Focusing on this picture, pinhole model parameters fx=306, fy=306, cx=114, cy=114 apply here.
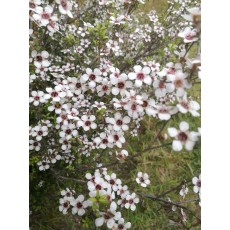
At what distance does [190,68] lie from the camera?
916mm

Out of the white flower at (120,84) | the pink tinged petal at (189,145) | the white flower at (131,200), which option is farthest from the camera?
the white flower at (131,200)

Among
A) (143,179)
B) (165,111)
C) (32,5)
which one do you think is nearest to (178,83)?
(165,111)

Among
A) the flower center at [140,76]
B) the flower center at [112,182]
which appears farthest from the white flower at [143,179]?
the flower center at [140,76]

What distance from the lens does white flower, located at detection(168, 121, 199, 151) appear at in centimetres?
86

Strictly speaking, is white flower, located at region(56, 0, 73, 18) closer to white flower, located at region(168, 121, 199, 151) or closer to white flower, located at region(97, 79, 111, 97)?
white flower, located at region(97, 79, 111, 97)

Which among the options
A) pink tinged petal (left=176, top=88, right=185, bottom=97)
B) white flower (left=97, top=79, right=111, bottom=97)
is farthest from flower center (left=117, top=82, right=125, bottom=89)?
pink tinged petal (left=176, top=88, right=185, bottom=97)

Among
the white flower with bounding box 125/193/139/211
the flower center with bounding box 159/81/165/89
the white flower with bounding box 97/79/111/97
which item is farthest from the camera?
the white flower with bounding box 125/193/139/211

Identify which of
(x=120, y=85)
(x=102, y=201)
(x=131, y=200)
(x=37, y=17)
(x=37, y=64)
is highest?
(x=37, y=17)

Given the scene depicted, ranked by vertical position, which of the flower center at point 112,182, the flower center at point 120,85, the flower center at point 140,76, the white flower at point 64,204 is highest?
the flower center at point 140,76

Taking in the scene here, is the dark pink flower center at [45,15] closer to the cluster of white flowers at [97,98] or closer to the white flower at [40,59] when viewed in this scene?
the cluster of white flowers at [97,98]

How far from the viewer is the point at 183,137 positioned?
89cm

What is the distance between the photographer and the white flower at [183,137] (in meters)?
0.86

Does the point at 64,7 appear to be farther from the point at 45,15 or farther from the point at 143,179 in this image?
the point at 143,179

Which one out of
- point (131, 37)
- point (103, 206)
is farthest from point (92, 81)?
point (131, 37)
